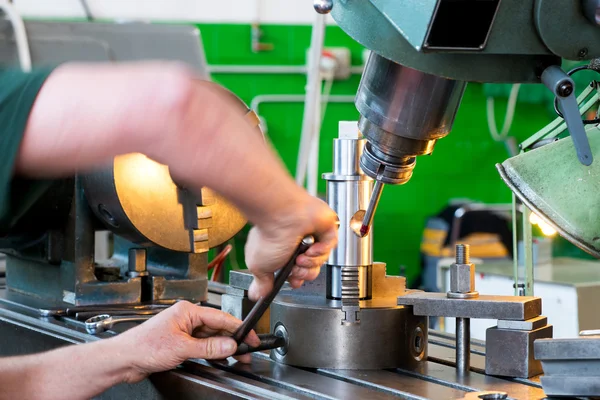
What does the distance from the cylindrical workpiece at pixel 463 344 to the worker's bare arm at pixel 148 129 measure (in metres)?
0.37

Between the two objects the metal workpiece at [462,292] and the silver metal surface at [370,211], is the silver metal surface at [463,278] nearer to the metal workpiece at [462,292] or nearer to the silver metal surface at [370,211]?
the metal workpiece at [462,292]

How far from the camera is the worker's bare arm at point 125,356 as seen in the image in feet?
3.88

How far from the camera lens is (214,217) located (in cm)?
161

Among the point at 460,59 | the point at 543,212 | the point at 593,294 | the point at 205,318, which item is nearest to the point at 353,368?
the point at 205,318

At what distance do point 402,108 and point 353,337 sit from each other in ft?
1.03

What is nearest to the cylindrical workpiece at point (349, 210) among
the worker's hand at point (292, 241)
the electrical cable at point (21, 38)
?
the worker's hand at point (292, 241)

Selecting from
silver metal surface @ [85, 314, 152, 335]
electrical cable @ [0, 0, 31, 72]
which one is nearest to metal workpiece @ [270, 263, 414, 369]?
silver metal surface @ [85, 314, 152, 335]

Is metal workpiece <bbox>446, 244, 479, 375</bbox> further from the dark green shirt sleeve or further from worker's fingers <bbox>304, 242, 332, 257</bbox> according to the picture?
the dark green shirt sleeve

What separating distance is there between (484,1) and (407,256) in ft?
14.3

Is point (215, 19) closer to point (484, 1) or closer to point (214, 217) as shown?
point (214, 217)

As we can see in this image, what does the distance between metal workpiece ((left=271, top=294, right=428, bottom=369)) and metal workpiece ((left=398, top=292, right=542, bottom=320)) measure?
0.02 meters

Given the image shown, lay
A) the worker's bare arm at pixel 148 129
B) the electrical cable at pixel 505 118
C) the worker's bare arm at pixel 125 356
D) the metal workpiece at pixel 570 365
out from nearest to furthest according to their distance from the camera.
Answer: the worker's bare arm at pixel 148 129
the metal workpiece at pixel 570 365
the worker's bare arm at pixel 125 356
the electrical cable at pixel 505 118

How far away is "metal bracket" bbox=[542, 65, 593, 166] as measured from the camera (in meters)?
0.97

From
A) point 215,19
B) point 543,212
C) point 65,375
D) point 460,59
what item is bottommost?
point 65,375
